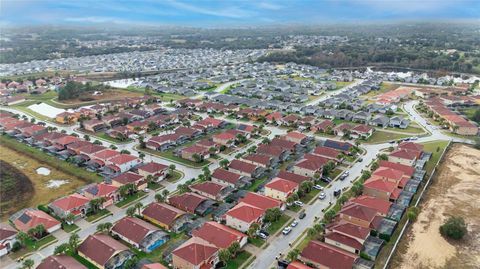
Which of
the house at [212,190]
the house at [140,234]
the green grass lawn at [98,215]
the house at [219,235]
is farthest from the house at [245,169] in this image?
the green grass lawn at [98,215]

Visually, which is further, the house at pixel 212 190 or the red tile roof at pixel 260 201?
the house at pixel 212 190

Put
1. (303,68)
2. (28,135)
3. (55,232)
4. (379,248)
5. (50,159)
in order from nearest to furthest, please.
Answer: (379,248) → (55,232) → (50,159) → (28,135) → (303,68)

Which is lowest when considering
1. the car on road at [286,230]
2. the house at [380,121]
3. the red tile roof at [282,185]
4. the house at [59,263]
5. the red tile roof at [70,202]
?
the car on road at [286,230]

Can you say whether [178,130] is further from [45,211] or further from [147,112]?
[45,211]

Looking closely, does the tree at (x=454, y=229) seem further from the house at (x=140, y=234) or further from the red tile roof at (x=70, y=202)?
the red tile roof at (x=70, y=202)

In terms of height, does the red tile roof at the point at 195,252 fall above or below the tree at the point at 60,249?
above

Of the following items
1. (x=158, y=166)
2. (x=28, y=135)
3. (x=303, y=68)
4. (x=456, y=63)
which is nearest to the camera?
(x=158, y=166)

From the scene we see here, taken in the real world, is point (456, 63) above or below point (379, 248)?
above

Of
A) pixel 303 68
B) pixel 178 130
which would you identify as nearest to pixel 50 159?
pixel 178 130
